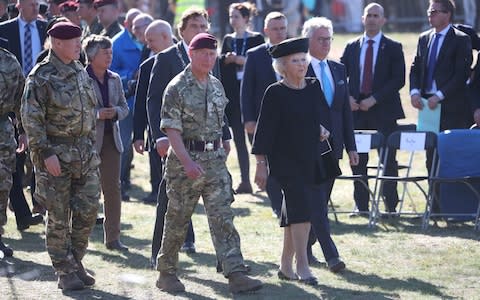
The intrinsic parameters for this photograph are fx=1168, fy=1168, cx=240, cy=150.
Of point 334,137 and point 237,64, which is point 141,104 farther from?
point 237,64

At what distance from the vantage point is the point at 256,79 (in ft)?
37.7

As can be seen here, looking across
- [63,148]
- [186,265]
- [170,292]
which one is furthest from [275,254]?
[63,148]

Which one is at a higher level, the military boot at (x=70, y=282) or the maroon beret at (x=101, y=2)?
the maroon beret at (x=101, y=2)

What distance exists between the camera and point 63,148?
8742mm

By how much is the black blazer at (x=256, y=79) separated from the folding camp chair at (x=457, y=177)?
1924 millimetres

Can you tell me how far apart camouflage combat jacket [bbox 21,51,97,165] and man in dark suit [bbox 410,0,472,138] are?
474cm

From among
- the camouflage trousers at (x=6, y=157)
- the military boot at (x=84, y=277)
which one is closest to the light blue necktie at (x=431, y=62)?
the camouflage trousers at (x=6, y=157)

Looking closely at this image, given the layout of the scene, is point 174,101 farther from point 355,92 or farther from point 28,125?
point 355,92

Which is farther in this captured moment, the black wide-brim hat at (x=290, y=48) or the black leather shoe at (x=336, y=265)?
the black leather shoe at (x=336, y=265)

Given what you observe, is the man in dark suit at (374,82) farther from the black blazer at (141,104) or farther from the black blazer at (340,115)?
the black blazer at (141,104)

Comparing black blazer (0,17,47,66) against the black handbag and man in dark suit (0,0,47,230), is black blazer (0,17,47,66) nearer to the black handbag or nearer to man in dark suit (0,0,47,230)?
man in dark suit (0,0,47,230)

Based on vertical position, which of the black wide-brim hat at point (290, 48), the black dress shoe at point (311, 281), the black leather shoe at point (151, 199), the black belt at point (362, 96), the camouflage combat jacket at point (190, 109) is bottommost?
the black leather shoe at point (151, 199)

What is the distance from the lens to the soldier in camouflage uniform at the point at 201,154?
8633 millimetres

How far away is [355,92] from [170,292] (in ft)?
15.0
